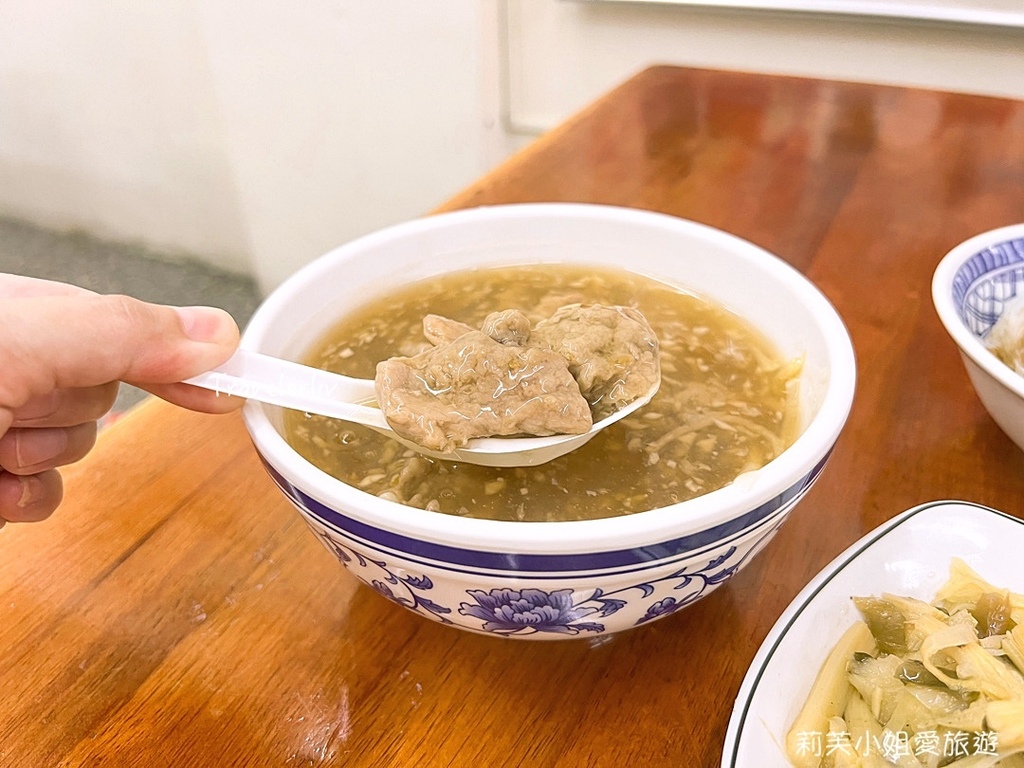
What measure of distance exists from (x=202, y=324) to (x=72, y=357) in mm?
104

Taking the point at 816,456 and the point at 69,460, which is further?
the point at 69,460

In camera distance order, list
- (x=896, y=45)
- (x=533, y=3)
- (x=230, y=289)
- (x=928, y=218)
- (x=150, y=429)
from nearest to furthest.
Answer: (x=150, y=429) < (x=928, y=218) < (x=896, y=45) < (x=533, y=3) < (x=230, y=289)

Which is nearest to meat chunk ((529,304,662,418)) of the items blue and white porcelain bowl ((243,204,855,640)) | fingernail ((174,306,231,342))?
blue and white porcelain bowl ((243,204,855,640))

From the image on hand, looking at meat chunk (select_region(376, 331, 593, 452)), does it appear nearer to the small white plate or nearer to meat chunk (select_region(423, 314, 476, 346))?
meat chunk (select_region(423, 314, 476, 346))

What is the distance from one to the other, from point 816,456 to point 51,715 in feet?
2.02

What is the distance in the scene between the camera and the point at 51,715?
621 mm

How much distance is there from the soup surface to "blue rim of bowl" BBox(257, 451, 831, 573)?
0.37 feet

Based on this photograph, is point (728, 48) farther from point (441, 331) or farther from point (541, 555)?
point (541, 555)

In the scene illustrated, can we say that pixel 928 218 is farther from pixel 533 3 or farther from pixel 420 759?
pixel 533 3

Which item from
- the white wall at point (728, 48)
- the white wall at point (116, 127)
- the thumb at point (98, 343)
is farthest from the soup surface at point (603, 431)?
the white wall at point (116, 127)

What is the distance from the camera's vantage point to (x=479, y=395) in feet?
2.26

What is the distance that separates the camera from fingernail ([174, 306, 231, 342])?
0.67m

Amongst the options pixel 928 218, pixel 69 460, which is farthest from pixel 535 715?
pixel 928 218

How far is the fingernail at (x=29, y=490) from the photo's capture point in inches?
29.4
